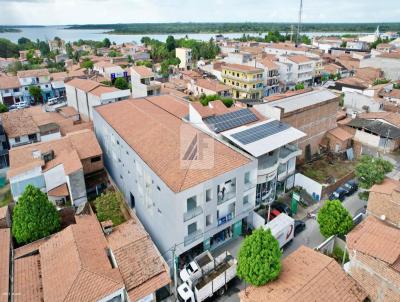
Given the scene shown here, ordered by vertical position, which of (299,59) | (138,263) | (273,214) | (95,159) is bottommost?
(273,214)

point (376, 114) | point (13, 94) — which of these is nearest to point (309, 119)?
point (376, 114)

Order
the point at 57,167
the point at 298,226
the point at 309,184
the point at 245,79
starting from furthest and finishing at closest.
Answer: the point at 245,79 → the point at 309,184 → the point at 57,167 → the point at 298,226

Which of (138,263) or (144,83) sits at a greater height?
(144,83)

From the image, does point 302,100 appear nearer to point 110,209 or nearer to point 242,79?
point 110,209

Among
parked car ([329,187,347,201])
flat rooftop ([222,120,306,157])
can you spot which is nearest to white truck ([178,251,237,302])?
flat rooftop ([222,120,306,157])

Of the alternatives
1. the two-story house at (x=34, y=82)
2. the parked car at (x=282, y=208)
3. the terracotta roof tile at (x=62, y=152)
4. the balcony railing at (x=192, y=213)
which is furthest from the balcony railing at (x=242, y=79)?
the balcony railing at (x=192, y=213)

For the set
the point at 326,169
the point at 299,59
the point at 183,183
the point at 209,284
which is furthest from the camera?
the point at 299,59

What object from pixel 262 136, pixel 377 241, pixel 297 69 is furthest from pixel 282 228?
pixel 297 69
